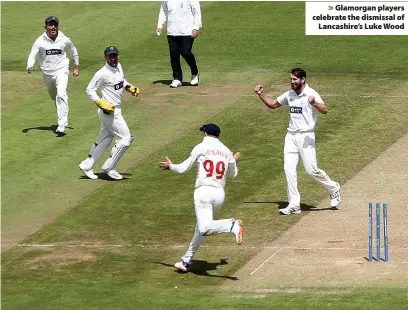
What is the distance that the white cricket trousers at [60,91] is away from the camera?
32094 mm

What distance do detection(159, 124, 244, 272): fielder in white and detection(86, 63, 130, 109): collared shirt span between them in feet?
18.8

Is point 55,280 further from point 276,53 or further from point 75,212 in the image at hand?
point 276,53

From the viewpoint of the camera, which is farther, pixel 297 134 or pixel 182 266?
pixel 297 134

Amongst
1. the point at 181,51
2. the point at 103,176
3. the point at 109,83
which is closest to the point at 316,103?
the point at 109,83

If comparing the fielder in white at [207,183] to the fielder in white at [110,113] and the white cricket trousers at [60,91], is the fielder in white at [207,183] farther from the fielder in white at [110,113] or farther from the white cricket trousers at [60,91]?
the white cricket trousers at [60,91]

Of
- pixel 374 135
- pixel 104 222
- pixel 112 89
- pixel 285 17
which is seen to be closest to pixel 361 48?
pixel 285 17

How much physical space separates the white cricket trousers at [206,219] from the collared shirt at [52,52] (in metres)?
10.0

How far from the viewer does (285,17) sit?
43.4m

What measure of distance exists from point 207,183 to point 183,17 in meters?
13.2

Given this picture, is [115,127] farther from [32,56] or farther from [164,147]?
[32,56]

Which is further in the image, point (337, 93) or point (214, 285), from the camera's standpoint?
point (337, 93)

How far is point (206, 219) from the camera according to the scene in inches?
900

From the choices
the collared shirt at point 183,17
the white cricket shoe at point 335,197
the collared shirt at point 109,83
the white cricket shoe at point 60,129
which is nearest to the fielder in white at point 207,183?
the white cricket shoe at point 335,197

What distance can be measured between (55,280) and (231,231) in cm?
320
